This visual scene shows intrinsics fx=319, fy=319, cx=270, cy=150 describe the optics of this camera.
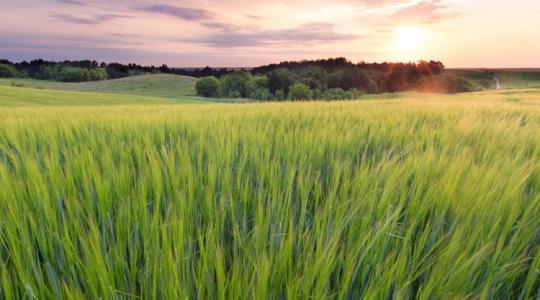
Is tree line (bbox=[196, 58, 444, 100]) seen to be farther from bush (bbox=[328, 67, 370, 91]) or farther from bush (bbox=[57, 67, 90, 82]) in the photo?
bush (bbox=[57, 67, 90, 82])

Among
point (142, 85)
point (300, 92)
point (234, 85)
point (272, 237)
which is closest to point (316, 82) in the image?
point (300, 92)

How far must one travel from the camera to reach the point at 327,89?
72.9 metres

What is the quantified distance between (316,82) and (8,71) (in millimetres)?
76700

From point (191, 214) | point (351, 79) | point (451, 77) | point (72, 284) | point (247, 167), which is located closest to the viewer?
point (72, 284)

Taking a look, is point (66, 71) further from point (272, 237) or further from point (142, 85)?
point (272, 237)

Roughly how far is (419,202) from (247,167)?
0.61 m

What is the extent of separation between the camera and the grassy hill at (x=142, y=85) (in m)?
61.2

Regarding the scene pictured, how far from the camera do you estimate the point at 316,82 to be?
242 ft

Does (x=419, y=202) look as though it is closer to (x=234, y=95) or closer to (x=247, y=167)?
(x=247, y=167)

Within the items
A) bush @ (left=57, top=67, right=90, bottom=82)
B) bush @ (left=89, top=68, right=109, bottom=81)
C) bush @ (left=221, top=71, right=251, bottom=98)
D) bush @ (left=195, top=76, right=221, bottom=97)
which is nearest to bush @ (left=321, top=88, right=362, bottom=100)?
bush @ (left=221, top=71, right=251, bottom=98)

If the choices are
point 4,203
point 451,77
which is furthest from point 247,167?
point 451,77

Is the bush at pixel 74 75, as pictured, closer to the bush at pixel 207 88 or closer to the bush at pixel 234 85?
the bush at pixel 207 88

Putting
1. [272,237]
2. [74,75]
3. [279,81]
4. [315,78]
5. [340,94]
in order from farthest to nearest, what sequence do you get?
[74,75] < [315,78] < [279,81] < [340,94] < [272,237]

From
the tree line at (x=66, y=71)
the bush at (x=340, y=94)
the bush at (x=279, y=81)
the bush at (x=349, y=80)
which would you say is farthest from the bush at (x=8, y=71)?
the bush at (x=349, y=80)
